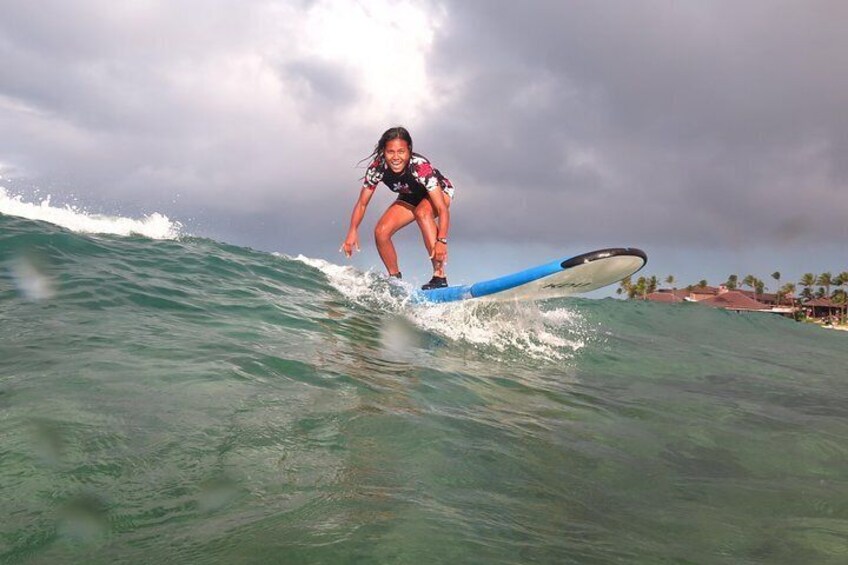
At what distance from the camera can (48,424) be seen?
2844 mm

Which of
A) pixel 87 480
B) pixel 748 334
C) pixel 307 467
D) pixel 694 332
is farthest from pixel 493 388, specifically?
pixel 748 334

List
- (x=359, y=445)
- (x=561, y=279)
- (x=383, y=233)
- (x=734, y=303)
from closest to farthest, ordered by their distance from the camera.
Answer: (x=359, y=445) < (x=561, y=279) < (x=383, y=233) < (x=734, y=303)

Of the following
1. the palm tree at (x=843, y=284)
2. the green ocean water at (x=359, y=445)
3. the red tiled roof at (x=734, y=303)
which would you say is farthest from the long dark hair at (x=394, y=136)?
the palm tree at (x=843, y=284)

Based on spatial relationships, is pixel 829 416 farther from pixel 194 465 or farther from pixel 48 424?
pixel 48 424

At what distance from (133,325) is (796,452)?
5482 millimetres

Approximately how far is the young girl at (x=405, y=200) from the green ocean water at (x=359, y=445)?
1748 mm

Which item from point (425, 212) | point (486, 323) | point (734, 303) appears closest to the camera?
point (486, 323)

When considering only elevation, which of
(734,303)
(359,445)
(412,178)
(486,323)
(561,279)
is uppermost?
(734,303)

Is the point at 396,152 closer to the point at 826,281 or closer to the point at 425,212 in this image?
the point at 425,212

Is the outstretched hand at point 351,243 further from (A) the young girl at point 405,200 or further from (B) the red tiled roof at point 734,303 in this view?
(B) the red tiled roof at point 734,303

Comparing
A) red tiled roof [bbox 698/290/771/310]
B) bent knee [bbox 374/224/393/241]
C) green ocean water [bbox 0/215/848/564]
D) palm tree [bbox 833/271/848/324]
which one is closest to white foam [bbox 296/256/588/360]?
green ocean water [bbox 0/215/848/564]

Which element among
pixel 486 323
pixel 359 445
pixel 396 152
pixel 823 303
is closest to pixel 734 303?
pixel 823 303

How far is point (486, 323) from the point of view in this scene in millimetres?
8016

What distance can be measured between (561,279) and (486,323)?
61.9 inches
